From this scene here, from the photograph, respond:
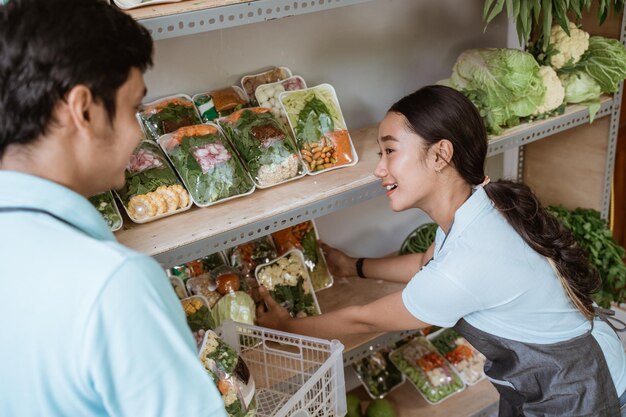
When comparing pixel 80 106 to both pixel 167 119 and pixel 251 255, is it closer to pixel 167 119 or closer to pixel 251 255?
pixel 167 119

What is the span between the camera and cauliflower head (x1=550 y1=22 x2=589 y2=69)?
2.45 m

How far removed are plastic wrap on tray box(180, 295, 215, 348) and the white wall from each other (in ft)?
2.18

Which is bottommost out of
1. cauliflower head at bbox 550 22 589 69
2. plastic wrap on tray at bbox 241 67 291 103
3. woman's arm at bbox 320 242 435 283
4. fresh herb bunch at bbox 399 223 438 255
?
fresh herb bunch at bbox 399 223 438 255

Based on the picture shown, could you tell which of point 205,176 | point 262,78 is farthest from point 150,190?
point 262,78

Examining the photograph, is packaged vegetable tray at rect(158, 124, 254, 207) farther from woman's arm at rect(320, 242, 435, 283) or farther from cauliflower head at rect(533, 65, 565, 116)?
cauliflower head at rect(533, 65, 565, 116)

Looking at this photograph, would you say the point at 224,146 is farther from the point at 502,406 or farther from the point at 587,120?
the point at 587,120

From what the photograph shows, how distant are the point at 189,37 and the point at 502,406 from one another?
1.54 metres

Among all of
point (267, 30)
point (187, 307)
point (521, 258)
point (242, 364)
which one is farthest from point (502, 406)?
point (267, 30)

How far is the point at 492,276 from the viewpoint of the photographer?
5.42ft

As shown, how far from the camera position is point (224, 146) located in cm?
189

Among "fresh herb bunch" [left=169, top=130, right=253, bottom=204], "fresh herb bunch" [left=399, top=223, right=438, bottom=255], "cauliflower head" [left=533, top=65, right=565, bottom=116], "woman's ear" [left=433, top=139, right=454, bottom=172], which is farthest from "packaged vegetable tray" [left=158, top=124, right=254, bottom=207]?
"cauliflower head" [left=533, top=65, right=565, bottom=116]

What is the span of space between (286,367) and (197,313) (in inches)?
12.5

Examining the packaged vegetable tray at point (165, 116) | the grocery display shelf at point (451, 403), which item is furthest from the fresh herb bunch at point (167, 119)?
the grocery display shelf at point (451, 403)

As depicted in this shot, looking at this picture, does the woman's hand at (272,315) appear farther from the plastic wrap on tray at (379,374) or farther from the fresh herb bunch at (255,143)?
the plastic wrap on tray at (379,374)
